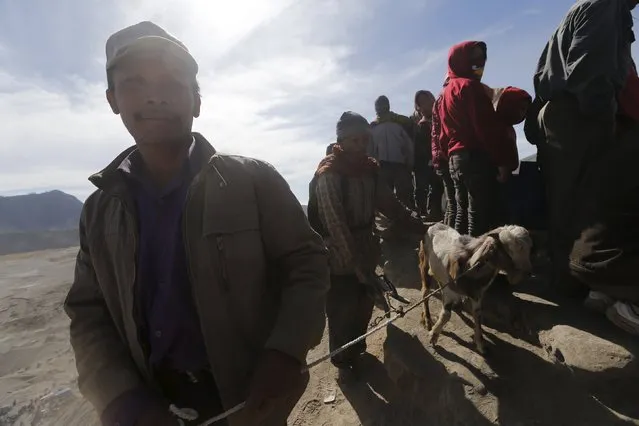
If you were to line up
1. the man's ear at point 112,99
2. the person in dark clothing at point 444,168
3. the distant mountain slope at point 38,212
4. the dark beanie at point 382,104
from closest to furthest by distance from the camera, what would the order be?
1. the man's ear at point 112,99
2. the person in dark clothing at point 444,168
3. the dark beanie at point 382,104
4. the distant mountain slope at point 38,212

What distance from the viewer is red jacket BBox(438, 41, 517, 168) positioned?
4.05m

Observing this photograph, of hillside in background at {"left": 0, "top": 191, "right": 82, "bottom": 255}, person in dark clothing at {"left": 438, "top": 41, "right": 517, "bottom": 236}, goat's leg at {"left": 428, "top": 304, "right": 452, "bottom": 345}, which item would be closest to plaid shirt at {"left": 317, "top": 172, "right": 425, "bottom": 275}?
person in dark clothing at {"left": 438, "top": 41, "right": 517, "bottom": 236}

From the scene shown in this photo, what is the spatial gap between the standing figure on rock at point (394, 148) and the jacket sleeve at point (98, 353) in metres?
6.20

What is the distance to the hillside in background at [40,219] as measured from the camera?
2522 centimetres

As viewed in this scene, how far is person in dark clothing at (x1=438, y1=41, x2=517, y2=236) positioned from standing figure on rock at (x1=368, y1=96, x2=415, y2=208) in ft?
9.38

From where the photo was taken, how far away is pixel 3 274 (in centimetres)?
1406

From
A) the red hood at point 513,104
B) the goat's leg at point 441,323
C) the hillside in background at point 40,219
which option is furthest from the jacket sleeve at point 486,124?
the hillside in background at point 40,219

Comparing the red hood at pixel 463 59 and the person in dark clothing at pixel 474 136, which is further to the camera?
the red hood at pixel 463 59

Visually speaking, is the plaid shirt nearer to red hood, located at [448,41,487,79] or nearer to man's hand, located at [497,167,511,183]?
man's hand, located at [497,167,511,183]

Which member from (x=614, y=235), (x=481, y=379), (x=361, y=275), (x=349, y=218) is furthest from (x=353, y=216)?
(x=614, y=235)

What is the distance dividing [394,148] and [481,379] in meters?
4.75

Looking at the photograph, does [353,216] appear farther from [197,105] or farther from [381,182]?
[197,105]

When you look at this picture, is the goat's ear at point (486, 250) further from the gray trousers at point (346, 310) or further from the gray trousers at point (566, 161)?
the gray trousers at point (346, 310)

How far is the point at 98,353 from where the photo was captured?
1.46 metres
